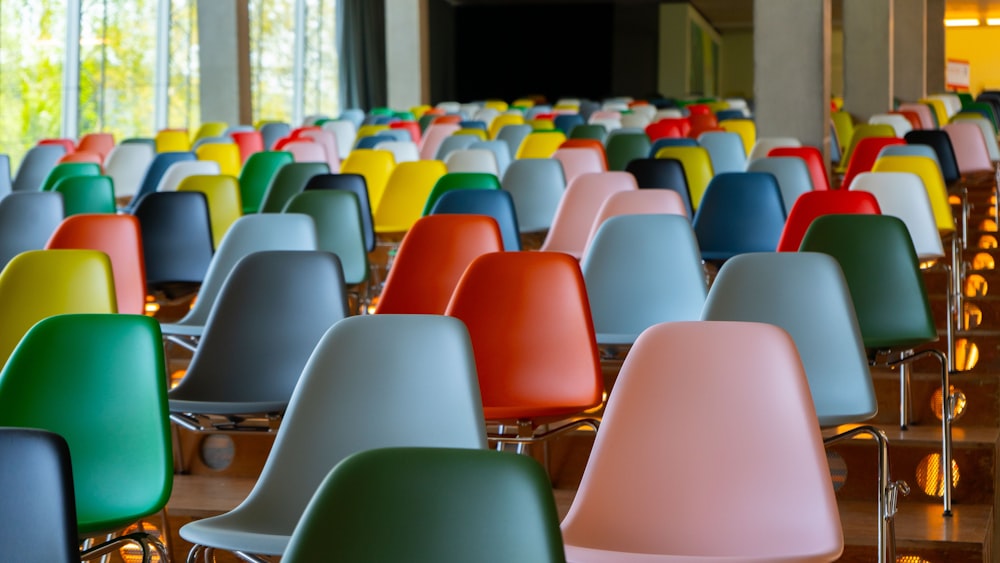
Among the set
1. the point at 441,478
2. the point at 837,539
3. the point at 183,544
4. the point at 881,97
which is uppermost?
the point at 881,97

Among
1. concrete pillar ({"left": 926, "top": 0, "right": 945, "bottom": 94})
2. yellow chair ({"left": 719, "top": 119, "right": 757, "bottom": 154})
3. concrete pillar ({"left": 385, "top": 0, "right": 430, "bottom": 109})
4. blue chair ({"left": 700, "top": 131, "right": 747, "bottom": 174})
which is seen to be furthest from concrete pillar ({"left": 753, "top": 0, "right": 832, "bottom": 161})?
concrete pillar ({"left": 926, "top": 0, "right": 945, "bottom": 94})

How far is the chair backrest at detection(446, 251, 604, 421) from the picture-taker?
144 inches

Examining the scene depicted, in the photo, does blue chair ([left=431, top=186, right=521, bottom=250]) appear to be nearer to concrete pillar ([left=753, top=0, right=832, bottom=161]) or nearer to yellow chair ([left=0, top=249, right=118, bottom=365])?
yellow chair ([left=0, top=249, right=118, bottom=365])

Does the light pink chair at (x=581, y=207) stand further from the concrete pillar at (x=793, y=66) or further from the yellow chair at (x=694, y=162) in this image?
the concrete pillar at (x=793, y=66)

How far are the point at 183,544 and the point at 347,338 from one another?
1.57 m

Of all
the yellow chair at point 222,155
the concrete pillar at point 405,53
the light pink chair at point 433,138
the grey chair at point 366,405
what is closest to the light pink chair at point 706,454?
the grey chair at point 366,405

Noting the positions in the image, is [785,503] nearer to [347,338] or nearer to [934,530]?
[347,338]

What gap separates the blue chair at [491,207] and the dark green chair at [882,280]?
4.97 ft

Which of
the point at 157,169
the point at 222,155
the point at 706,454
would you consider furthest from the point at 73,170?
the point at 706,454

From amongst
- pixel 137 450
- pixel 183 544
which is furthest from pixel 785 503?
pixel 183 544

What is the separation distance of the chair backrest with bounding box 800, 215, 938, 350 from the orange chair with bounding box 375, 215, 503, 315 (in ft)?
3.53

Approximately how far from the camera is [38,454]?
1.93 meters

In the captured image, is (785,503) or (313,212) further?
(313,212)

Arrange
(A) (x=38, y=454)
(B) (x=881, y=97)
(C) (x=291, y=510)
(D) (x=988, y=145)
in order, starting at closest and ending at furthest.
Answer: (A) (x=38, y=454)
(C) (x=291, y=510)
(D) (x=988, y=145)
(B) (x=881, y=97)
